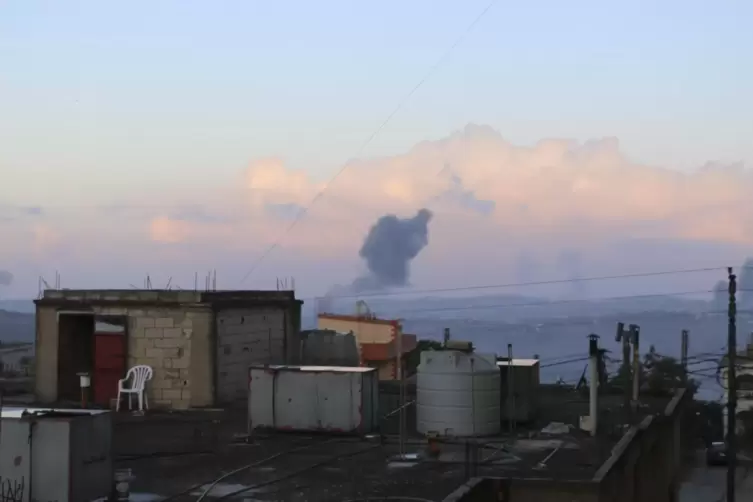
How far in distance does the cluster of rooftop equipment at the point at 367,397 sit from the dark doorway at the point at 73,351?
8673 millimetres

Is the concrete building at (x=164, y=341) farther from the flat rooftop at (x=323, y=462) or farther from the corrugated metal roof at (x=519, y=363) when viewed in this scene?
the corrugated metal roof at (x=519, y=363)

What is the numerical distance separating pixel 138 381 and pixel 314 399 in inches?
270

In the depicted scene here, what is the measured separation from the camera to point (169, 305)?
25.6m

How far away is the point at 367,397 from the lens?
2039cm

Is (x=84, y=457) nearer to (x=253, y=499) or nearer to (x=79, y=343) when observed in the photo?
(x=253, y=499)

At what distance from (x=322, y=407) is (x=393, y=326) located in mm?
36151

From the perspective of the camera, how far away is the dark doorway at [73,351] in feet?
89.9

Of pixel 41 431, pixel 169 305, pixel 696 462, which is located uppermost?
pixel 169 305

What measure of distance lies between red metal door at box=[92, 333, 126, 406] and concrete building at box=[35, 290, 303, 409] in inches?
1.0

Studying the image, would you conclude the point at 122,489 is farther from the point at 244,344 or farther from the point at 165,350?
the point at 244,344

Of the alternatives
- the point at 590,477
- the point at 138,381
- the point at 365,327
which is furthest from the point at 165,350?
the point at 365,327

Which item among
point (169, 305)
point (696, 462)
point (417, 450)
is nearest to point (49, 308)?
point (169, 305)

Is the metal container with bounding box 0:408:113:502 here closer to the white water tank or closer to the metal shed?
the white water tank

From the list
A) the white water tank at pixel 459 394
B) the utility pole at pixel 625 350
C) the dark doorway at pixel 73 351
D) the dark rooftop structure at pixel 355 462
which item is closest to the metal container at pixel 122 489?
the dark rooftop structure at pixel 355 462
